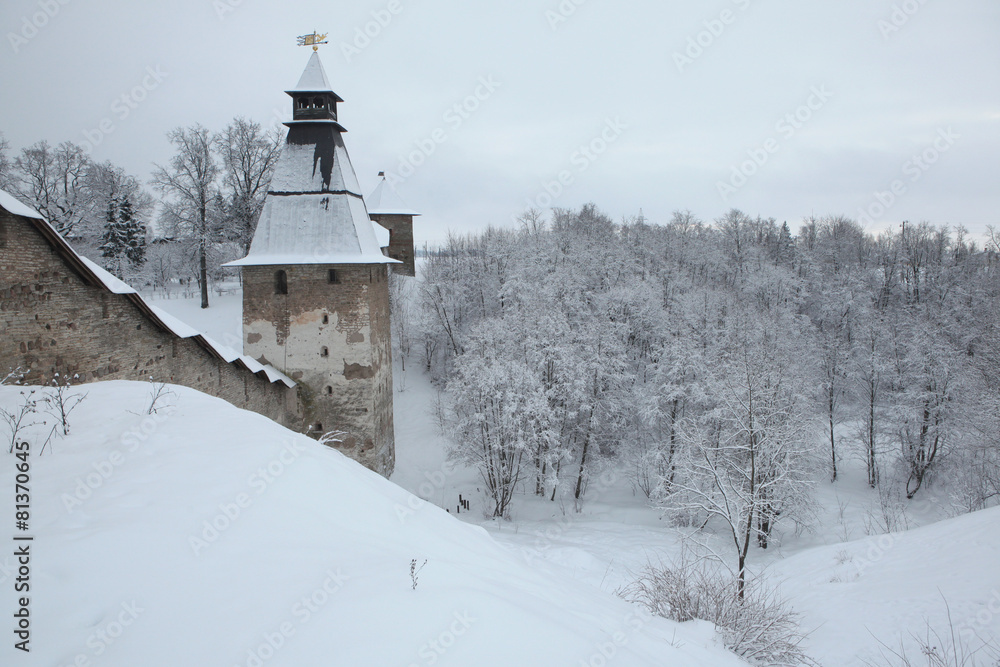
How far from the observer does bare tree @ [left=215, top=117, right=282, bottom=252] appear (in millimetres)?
27219

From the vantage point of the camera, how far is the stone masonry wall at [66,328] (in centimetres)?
673

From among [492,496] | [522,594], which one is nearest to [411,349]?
[492,496]

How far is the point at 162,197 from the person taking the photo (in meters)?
25.8

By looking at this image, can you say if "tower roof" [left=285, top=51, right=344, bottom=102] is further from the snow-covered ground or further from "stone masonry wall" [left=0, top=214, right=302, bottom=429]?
the snow-covered ground

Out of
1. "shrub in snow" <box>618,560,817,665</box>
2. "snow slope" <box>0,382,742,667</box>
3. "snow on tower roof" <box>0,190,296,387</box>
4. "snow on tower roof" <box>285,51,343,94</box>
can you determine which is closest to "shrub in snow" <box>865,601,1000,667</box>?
"shrub in snow" <box>618,560,817,665</box>

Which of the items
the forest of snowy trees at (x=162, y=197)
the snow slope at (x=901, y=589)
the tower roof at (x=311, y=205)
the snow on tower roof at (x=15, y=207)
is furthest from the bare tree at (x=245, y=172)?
the snow slope at (x=901, y=589)

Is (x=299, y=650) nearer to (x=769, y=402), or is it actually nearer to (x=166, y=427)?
(x=166, y=427)

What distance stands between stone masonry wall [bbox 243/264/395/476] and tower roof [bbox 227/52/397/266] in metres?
0.46

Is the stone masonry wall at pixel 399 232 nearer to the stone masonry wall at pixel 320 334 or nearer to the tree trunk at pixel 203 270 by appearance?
the tree trunk at pixel 203 270

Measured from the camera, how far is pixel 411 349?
103ft

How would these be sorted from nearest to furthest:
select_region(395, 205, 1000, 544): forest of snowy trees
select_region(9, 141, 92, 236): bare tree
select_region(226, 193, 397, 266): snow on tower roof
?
select_region(226, 193, 397, 266): snow on tower roof, select_region(395, 205, 1000, 544): forest of snowy trees, select_region(9, 141, 92, 236): bare tree

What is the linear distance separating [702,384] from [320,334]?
13.5 m

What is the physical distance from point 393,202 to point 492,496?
1751 centimetres

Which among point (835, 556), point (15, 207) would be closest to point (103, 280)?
point (15, 207)
